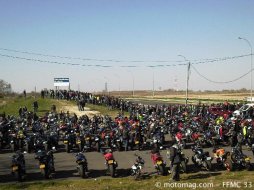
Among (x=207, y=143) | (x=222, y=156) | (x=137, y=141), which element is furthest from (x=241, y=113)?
(x=222, y=156)

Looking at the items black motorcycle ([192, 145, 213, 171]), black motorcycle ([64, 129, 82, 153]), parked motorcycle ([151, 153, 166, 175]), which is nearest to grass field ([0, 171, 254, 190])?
parked motorcycle ([151, 153, 166, 175])

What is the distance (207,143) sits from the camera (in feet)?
74.0

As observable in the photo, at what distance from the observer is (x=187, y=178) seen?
14.6 m

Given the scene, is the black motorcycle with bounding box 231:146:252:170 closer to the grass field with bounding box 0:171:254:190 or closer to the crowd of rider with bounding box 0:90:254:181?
the grass field with bounding box 0:171:254:190

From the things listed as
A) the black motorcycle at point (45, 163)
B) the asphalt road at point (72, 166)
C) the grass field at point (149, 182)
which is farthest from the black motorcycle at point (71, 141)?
the grass field at point (149, 182)

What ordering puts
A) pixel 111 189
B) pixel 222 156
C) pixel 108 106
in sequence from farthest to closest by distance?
1. pixel 108 106
2. pixel 222 156
3. pixel 111 189

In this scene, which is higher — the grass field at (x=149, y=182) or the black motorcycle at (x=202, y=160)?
the black motorcycle at (x=202, y=160)

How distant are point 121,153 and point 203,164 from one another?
6.00 meters

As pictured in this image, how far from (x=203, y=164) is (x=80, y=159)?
480cm

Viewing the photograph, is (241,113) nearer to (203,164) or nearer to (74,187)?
(203,164)

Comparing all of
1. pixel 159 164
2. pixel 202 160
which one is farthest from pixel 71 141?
pixel 202 160

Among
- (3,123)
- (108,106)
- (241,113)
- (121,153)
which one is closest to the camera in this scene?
(121,153)

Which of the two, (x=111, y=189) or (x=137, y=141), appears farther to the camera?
(x=137, y=141)

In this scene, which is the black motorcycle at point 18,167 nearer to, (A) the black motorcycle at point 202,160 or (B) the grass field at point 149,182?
(B) the grass field at point 149,182
